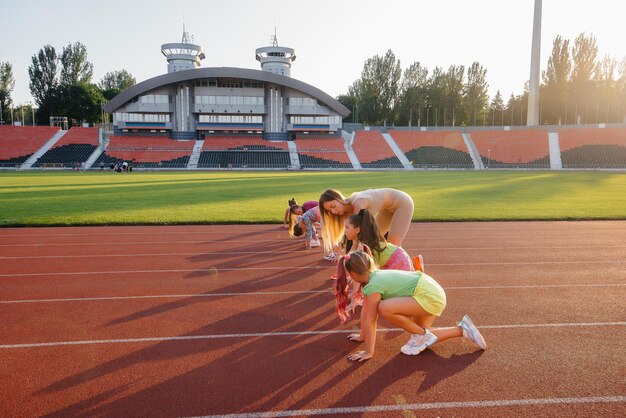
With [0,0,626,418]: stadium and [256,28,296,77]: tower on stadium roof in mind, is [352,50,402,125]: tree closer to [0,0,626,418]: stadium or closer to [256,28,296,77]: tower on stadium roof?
[256,28,296,77]: tower on stadium roof

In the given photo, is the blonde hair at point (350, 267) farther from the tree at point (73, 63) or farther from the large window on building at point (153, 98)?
the tree at point (73, 63)

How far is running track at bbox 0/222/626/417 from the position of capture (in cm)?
401

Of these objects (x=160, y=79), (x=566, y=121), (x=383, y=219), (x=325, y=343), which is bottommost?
(x=325, y=343)

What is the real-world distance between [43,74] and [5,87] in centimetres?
881

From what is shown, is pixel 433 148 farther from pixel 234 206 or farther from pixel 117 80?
pixel 117 80

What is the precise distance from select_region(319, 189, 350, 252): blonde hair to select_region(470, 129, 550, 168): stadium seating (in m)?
55.9

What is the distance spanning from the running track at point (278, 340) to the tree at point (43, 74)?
86.7 meters

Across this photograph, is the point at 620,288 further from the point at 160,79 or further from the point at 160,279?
the point at 160,79

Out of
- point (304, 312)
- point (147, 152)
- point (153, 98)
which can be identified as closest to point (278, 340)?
point (304, 312)

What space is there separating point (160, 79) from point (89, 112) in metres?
28.0

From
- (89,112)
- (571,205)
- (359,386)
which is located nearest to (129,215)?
(359,386)

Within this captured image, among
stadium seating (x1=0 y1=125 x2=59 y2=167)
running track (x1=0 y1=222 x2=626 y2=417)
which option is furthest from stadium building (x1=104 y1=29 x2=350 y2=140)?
running track (x1=0 y1=222 x2=626 y2=417)

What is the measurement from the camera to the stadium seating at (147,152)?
182ft

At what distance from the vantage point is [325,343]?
17.3ft
